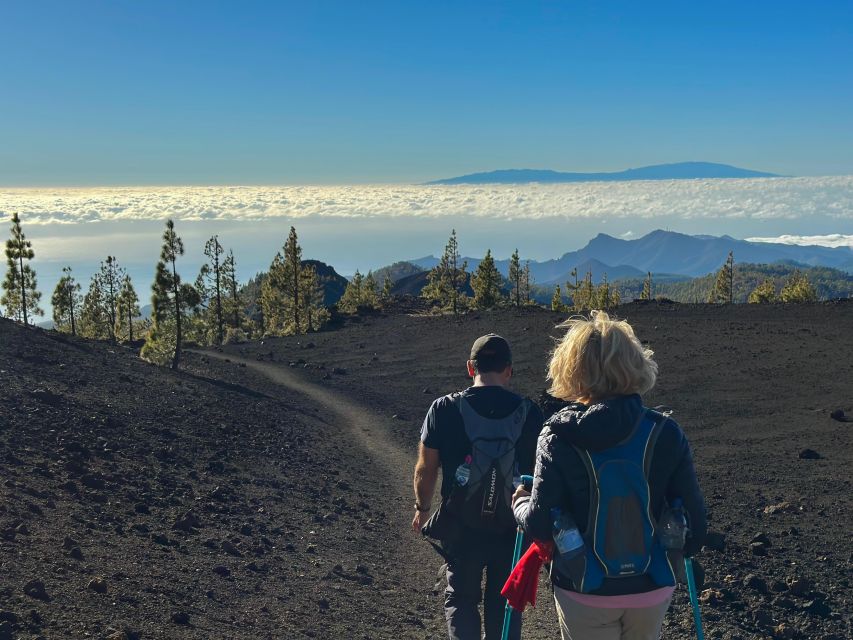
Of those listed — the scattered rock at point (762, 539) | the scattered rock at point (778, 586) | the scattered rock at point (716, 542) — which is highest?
the scattered rock at point (778, 586)

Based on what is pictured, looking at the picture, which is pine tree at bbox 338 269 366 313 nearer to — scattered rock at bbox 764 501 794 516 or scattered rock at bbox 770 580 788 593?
scattered rock at bbox 764 501 794 516

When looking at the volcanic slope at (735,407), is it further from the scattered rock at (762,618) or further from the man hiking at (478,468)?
the man hiking at (478,468)

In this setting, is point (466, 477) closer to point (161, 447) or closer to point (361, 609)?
point (361, 609)

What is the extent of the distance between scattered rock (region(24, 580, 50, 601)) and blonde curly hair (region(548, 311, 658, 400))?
4928 mm

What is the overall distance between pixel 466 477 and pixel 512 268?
259 ft

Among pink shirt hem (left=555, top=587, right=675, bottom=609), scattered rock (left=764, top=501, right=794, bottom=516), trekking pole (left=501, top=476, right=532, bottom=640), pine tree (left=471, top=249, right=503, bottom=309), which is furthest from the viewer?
pine tree (left=471, top=249, right=503, bottom=309)

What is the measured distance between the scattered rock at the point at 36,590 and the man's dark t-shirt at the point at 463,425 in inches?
148

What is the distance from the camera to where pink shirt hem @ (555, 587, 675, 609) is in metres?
3.62

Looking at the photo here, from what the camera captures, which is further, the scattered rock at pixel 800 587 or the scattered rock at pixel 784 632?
the scattered rock at pixel 800 587

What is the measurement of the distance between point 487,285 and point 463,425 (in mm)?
56473

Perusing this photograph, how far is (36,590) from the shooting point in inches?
251

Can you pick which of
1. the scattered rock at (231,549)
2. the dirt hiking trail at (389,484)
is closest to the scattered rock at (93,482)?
the scattered rock at (231,549)

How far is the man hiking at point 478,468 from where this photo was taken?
4.68 meters

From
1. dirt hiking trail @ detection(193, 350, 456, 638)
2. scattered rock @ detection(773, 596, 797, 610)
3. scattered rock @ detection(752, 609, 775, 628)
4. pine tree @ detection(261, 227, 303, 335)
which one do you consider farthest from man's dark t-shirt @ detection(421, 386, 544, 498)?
pine tree @ detection(261, 227, 303, 335)
